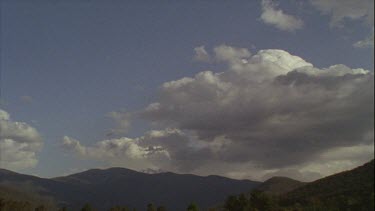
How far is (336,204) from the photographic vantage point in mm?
164750

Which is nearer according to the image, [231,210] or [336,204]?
[336,204]

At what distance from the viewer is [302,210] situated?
6654 inches

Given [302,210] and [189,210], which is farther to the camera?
[189,210]

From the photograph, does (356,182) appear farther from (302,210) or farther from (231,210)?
(231,210)

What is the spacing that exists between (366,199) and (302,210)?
1286 inches

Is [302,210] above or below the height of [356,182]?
below

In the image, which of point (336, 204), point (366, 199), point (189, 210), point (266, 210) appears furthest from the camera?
point (189, 210)

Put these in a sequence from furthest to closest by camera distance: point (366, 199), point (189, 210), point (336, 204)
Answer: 1. point (189, 210)
2. point (336, 204)
3. point (366, 199)

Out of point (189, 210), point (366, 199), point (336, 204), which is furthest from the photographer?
point (189, 210)

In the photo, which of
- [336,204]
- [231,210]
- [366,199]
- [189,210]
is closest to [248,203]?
[231,210]

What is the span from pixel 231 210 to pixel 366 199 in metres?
71.4

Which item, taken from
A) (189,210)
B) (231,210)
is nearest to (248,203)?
(231,210)

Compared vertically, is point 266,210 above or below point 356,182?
below

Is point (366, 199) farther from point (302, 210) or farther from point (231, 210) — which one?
point (231, 210)
